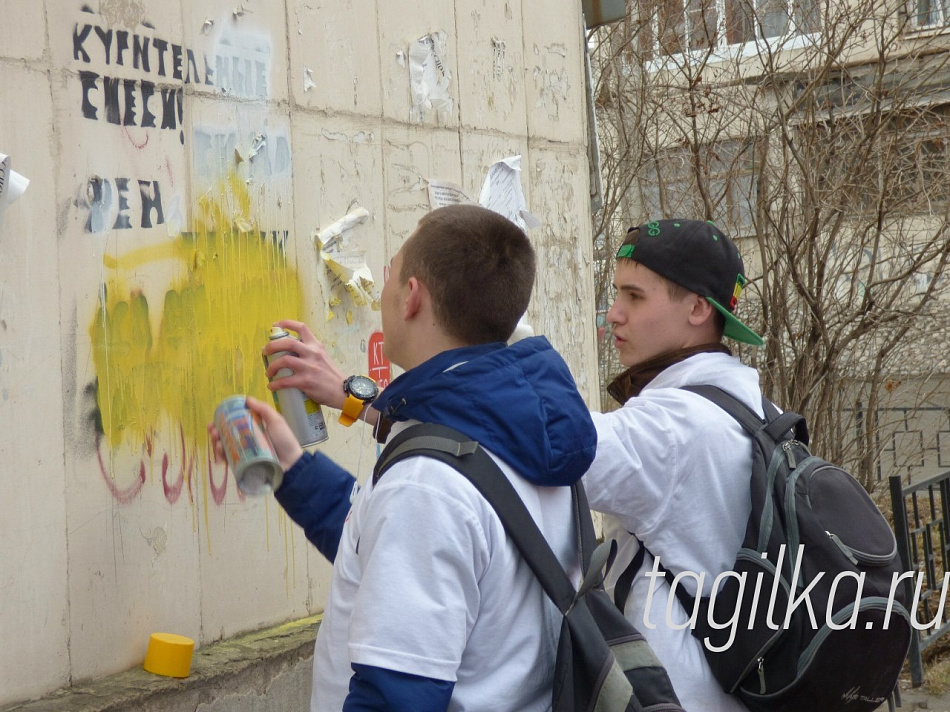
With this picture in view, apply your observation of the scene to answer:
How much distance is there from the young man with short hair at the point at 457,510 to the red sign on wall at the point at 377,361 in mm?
1360

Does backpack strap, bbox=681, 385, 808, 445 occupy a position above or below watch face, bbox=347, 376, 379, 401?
below

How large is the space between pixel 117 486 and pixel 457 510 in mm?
1212

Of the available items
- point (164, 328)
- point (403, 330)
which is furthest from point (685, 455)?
point (164, 328)

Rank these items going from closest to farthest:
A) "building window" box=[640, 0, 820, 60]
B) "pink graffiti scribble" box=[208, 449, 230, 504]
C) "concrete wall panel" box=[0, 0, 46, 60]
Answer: "concrete wall panel" box=[0, 0, 46, 60]
"pink graffiti scribble" box=[208, 449, 230, 504]
"building window" box=[640, 0, 820, 60]

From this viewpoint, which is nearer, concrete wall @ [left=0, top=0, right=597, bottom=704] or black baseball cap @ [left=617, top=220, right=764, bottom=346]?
concrete wall @ [left=0, top=0, right=597, bottom=704]

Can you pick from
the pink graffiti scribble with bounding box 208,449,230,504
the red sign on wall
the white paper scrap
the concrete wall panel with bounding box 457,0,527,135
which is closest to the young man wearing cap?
the pink graffiti scribble with bounding box 208,449,230,504

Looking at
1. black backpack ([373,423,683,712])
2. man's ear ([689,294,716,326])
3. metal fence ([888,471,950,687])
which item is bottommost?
metal fence ([888,471,950,687])

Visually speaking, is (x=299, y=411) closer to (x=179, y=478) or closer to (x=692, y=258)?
(x=179, y=478)

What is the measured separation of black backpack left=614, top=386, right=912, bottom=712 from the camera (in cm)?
241

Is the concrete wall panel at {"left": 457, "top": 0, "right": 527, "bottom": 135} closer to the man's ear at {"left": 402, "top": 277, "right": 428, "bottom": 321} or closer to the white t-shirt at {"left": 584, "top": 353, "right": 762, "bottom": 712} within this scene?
the white t-shirt at {"left": 584, "top": 353, "right": 762, "bottom": 712}

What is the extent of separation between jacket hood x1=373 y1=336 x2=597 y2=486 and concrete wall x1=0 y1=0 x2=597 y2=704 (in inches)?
37.6

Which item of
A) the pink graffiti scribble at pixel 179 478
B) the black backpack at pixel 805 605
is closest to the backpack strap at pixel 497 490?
the black backpack at pixel 805 605

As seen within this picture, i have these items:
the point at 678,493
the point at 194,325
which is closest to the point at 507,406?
the point at 678,493

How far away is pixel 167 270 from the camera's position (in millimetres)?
2852
